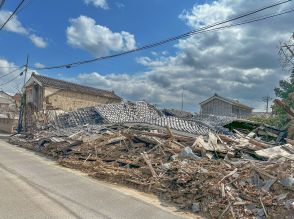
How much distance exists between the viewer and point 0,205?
734 centimetres

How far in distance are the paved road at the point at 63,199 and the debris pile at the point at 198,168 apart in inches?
38.9

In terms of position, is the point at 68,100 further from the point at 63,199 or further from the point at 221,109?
the point at 63,199


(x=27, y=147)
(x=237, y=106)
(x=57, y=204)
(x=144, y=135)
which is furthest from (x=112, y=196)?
(x=237, y=106)

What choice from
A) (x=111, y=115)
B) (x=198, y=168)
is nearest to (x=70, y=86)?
(x=111, y=115)

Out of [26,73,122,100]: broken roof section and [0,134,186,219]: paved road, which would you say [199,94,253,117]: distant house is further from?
[0,134,186,219]: paved road

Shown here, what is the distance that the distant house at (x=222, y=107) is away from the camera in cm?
4184

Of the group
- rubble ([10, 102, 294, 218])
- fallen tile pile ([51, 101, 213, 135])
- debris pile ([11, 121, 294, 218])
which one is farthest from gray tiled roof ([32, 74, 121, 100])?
debris pile ([11, 121, 294, 218])

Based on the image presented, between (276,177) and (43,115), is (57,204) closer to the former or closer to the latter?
(276,177)

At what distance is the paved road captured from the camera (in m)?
7.01

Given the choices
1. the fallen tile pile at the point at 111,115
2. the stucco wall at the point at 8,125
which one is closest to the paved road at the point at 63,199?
the fallen tile pile at the point at 111,115

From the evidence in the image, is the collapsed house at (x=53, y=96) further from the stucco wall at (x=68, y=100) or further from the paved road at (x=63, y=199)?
the paved road at (x=63, y=199)

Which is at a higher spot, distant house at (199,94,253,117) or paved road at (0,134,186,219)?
distant house at (199,94,253,117)

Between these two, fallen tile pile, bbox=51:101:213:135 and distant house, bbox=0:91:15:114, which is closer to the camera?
fallen tile pile, bbox=51:101:213:135

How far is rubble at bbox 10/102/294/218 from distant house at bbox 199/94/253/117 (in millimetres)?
24569
